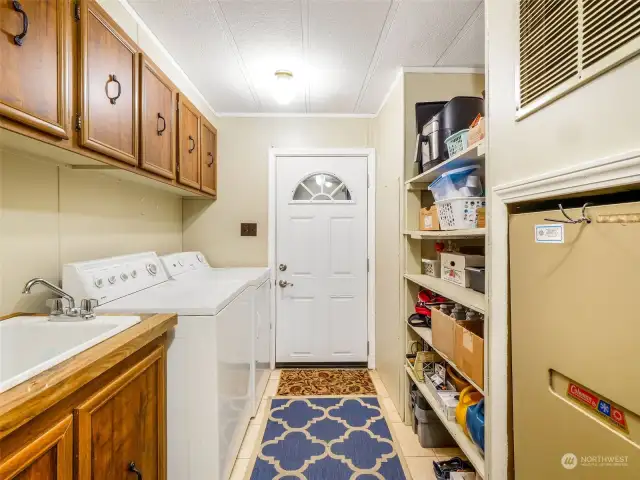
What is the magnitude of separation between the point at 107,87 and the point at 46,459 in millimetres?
1246

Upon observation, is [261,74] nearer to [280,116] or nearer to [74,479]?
[280,116]

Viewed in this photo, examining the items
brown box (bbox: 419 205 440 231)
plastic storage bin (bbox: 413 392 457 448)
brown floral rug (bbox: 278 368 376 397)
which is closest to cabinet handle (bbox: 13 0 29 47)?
brown box (bbox: 419 205 440 231)

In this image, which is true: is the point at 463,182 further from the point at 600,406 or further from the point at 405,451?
the point at 405,451

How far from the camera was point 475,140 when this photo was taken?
1425 mm

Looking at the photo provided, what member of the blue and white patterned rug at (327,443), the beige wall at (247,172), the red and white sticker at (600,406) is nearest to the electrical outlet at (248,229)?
the beige wall at (247,172)

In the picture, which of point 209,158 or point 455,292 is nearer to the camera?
point 455,292

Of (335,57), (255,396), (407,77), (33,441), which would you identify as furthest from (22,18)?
(255,396)

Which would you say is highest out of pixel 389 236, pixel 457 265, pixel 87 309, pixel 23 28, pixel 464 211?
pixel 23 28

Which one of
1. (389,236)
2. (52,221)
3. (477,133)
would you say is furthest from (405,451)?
(52,221)

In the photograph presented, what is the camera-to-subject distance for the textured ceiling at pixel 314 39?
5.38 feet

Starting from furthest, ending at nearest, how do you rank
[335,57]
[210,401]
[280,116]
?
[280,116] → [335,57] → [210,401]

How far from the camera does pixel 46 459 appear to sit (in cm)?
74

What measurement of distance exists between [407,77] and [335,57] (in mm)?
487

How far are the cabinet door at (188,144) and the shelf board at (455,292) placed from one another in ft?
5.21
